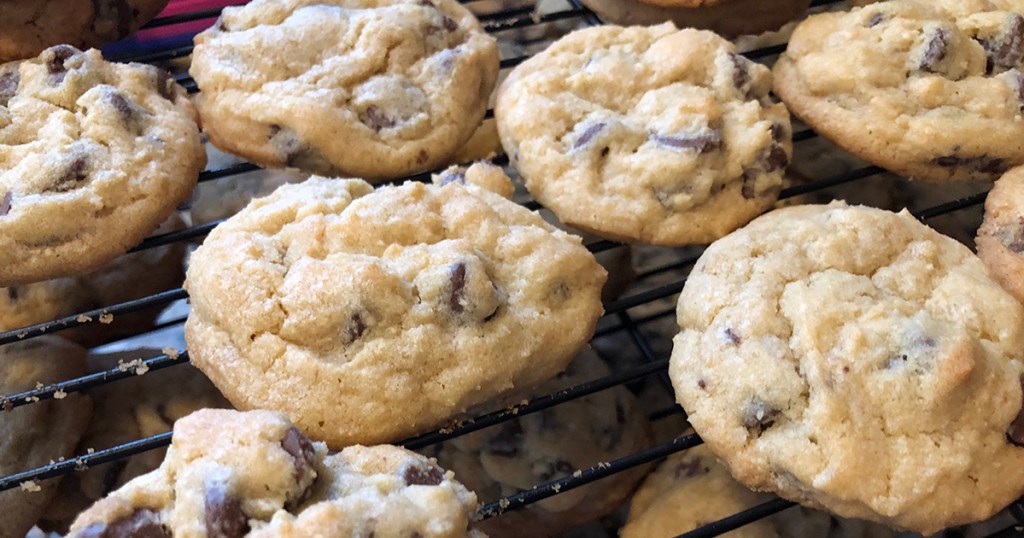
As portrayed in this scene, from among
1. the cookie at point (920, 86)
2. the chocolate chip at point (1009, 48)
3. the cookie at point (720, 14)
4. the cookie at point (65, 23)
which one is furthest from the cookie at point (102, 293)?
the chocolate chip at point (1009, 48)

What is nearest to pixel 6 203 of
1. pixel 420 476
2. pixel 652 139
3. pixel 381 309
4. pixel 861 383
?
pixel 381 309

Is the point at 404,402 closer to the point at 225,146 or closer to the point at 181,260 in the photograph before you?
the point at 225,146

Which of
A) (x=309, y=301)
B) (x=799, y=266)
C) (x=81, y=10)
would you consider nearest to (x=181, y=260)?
(x=81, y=10)

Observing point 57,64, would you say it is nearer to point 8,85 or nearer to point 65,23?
point 8,85

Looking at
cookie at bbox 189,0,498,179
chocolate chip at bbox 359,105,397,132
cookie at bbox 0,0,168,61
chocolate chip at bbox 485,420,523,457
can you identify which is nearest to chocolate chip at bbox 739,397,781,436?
chocolate chip at bbox 485,420,523,457

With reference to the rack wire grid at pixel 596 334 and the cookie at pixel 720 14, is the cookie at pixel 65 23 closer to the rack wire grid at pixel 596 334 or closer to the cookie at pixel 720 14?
the rack wire grid at pixel 596 334

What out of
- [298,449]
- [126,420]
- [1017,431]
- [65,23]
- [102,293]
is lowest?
[126,420]
